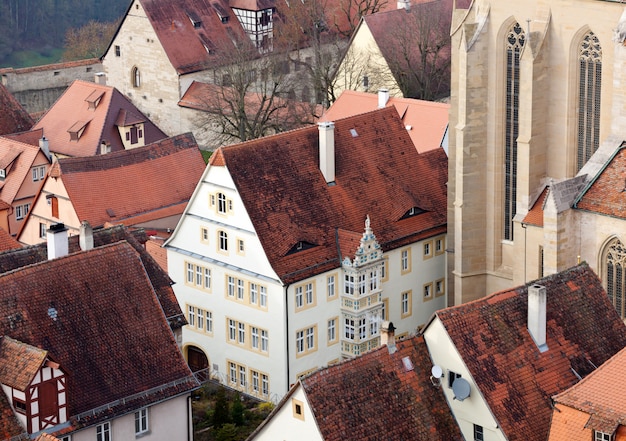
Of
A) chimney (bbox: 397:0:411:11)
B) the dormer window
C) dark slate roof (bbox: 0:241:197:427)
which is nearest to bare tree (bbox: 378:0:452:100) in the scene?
chimney (bbox: 397:0:411:11)

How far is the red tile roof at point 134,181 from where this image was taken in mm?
81875

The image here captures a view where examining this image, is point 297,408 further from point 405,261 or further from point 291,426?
point 405,261

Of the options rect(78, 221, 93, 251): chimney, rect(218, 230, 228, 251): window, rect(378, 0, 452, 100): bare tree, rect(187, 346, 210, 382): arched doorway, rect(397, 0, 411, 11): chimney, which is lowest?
rect(187, 346, 210, 382): arched doorway

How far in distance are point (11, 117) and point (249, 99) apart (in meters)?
13.8

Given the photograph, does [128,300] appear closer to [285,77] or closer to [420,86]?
[420,86]

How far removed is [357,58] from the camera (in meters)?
102

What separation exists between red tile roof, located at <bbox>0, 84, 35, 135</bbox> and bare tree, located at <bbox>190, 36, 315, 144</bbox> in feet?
33.5

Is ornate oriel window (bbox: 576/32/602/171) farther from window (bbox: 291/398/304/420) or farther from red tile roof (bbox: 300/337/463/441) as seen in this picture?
window (bbox: 291/398/304/420)

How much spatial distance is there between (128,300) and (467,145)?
67.0ft

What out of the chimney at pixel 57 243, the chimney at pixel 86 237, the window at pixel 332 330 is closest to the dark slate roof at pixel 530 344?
the chimney at pixel 57 243

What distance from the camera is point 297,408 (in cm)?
5303

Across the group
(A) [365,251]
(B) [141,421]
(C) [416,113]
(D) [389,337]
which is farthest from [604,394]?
(C) [416,113]

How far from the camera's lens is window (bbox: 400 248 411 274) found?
73812 millimetres

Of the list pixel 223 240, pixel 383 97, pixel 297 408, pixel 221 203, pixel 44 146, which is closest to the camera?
pixel 297 408
